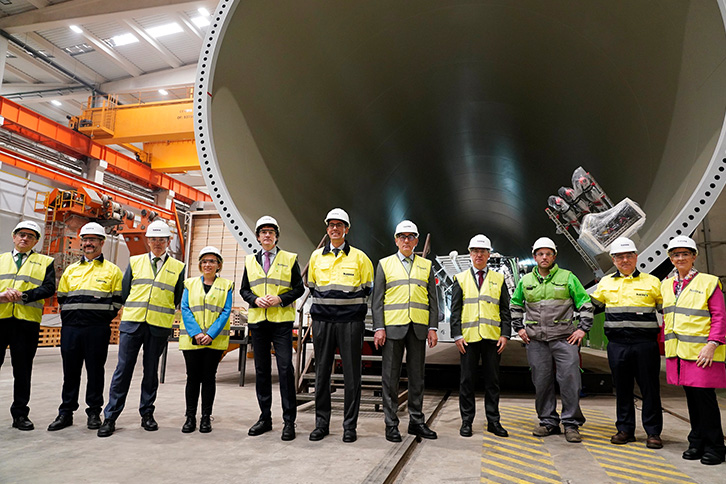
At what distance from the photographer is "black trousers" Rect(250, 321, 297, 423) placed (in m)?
3.58

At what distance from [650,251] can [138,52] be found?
56.9ft

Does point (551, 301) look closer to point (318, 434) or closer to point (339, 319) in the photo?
point (339, 319)

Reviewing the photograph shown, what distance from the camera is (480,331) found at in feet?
12.7

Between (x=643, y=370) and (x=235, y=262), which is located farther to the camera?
(x=235, y=262)

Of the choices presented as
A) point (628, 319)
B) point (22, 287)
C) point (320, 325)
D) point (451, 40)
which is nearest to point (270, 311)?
point (320, 325)

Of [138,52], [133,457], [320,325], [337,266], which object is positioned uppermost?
[138,52]

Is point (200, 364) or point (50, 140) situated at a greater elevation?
point (50, 140)

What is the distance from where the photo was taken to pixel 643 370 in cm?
350

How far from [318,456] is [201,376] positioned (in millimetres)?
1220

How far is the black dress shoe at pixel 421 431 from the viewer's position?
3.55 m

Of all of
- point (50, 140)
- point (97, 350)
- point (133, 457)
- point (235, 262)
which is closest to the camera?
point (133, 457)

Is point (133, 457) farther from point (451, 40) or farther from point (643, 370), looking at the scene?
point (451, 40)

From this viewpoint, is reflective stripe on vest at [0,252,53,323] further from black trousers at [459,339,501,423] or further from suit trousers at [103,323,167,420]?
black trousers at [459,339,501,423]

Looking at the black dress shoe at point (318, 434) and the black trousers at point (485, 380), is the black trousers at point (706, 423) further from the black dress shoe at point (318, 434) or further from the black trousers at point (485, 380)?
the black dress shoe at point (318, 434)
